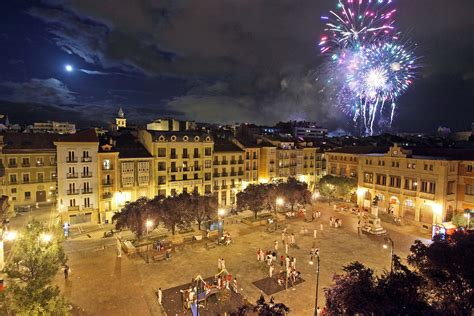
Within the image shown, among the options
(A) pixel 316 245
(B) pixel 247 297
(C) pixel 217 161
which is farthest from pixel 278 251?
(C) pixel 217 161

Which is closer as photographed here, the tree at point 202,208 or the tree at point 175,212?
the tree at point 175,212

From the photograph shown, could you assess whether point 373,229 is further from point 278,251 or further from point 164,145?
point 164,145

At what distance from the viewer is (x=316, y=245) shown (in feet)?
123

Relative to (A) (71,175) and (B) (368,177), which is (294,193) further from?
(A) (71,175)

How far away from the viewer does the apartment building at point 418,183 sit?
4684cm

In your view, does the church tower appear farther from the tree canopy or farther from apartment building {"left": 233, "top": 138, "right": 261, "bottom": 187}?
the tree canopy

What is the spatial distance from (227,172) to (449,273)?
4832 cm

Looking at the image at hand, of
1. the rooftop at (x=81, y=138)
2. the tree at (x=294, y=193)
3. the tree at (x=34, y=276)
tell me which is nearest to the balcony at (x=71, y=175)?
the rooftop at (x=81, y=138)

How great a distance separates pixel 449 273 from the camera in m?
16.1

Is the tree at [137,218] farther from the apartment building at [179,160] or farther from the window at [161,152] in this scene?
the window at [161,152]

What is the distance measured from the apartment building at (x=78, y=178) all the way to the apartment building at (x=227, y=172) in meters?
22.2

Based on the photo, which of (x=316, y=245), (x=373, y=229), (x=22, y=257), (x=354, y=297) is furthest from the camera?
(x=373, y=229)

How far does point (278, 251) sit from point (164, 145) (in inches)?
1155

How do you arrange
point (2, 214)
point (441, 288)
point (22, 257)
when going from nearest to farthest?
point (441, 288), point (22, 257), point (2, 214)
